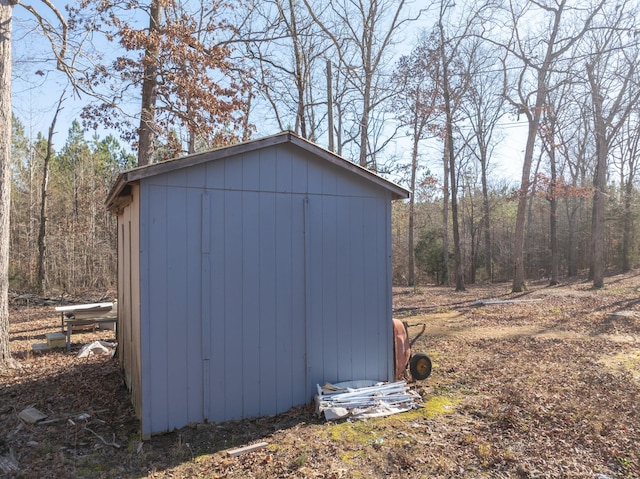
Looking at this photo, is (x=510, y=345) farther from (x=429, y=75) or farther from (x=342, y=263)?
(x=429, y=75)

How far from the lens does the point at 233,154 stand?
4.69 m

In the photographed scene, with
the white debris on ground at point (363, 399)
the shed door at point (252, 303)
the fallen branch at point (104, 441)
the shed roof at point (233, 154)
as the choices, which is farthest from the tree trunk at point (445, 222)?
the fallen branch at point (104, 441)

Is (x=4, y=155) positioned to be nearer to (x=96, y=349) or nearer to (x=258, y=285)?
(x=96, y=349)

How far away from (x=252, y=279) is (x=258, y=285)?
0.10 meters

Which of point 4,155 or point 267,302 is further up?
point 4,155

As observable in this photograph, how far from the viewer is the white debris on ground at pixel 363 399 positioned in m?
4.79

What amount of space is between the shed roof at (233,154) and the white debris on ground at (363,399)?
2384 mm

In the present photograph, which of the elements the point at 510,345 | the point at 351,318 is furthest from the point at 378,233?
the point at 510,345

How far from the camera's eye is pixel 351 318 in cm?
534

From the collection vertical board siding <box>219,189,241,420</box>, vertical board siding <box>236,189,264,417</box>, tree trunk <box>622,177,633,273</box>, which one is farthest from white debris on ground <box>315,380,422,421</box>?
tree trunk <box>622,177,633,273</box>

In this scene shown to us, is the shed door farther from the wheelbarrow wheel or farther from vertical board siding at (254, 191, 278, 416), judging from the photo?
the wheelbarrow wheel

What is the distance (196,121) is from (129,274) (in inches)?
273

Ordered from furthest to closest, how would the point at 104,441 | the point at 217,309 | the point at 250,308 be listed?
1. the point at 250,308
2. the point at 217,309
3. the point at 104,441

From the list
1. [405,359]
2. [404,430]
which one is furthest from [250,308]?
[405,359]
